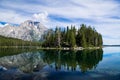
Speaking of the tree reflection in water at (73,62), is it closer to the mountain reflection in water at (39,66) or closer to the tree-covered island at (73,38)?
the mountain reflection in water at (39,66)

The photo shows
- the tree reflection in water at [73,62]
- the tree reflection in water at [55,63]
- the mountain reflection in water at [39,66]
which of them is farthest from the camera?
the tree reflection in water at [73,62]

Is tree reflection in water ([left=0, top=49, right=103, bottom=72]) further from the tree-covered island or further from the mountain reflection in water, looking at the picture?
the tree-covered island

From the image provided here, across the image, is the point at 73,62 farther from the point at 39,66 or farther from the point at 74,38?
the point at 74,38

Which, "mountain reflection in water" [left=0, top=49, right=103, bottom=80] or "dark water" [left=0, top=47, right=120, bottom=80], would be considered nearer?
"dark water" [left=0, top=47, right=120, bottom=80]

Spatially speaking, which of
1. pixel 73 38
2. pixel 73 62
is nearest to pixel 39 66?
pixel 73 62

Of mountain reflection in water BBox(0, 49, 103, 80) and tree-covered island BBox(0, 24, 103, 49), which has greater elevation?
tree-covered island BBox(0, 24, 103, 49)

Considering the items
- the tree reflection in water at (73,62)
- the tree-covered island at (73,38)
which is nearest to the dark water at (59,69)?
the tree reflection in water at (73,62)

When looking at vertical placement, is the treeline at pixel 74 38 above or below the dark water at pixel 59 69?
above

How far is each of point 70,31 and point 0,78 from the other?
5102 inches

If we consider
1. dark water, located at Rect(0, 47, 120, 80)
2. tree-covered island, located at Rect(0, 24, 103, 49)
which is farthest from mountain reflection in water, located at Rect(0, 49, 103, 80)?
tree-covered island, located at Rect(0, 24, 103, 49)

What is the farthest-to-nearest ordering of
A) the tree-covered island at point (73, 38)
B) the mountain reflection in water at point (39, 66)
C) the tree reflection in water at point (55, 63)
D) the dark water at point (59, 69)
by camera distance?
the tree-covered island at point (73, 38), the tree reflection in water at point (55, 63), the mountain reflection in water at point (39, 66), the dark water at point (59, 69)

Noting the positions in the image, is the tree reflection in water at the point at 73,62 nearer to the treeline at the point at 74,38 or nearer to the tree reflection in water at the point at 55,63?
the tree reflection in water at the point at 55,63

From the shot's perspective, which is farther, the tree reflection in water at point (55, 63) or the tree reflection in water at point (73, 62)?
the tree reflection in water at point (73, 62)

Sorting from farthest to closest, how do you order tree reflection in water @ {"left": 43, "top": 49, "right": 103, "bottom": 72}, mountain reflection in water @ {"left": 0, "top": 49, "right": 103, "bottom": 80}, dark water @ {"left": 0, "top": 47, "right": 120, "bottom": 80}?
tree reflection in water @ {"left": 43, "top": 49, "right": 103, "bottom": 72}
mountain reflection in water @ {"left": 0, "top": 49, "right": 103, "bottom": 80}
dark water @ {"left": 0, "top": 47, "right": 120, "bottom": 80}
